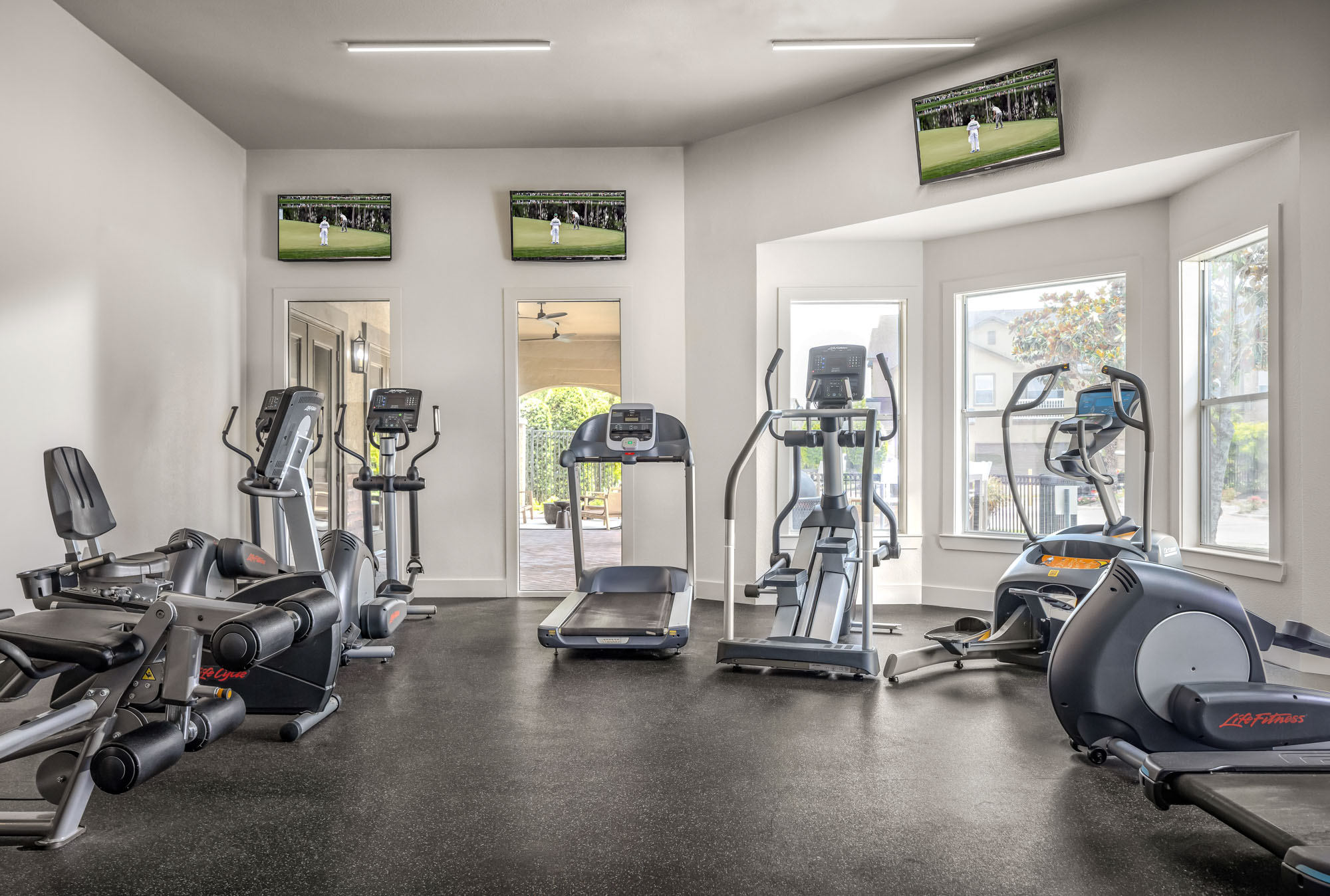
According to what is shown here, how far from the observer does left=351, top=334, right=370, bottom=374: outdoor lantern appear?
26.3ft

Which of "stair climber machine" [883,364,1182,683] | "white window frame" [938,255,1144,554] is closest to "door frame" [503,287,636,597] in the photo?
"white window frame" [938,255,1144,554]

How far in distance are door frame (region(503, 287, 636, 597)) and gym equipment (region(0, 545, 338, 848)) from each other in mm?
3933

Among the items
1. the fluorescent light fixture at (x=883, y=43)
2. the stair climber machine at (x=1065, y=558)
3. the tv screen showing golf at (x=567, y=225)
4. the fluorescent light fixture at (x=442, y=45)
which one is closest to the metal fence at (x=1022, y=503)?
the stair climber machine at (x=1065, y=558)

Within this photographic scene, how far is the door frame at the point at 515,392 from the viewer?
643 centimetres

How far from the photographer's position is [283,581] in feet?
10.8

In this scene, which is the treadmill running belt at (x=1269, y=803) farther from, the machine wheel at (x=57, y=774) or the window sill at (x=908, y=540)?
the window sill at (x=908, y=540)

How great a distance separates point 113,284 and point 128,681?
3.45m

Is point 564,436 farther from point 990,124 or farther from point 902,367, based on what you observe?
point 990,124

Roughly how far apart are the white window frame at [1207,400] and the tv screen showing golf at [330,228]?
5408mm

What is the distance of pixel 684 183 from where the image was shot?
21.3 ft

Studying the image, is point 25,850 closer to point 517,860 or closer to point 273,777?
point 273,777

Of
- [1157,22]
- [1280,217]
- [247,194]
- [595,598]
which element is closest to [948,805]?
[595,598]

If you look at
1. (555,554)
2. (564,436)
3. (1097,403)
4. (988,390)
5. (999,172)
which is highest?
(999,172)

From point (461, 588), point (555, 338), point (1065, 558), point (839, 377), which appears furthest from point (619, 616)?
point (555, 338)
